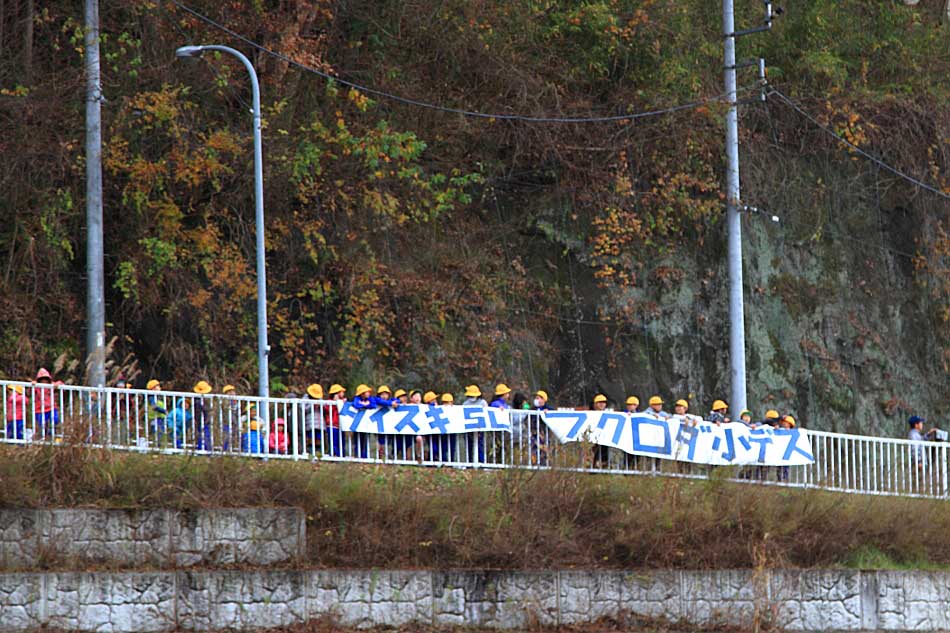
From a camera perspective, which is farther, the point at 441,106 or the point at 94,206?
the point at 441,106

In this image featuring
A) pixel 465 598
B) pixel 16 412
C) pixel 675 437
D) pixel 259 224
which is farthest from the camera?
pixel 259 224

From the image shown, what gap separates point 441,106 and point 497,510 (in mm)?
16352

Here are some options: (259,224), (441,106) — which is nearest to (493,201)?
(441,106)

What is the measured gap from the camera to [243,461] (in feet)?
57.7

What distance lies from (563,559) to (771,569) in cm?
248

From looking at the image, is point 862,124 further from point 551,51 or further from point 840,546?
point 840,546

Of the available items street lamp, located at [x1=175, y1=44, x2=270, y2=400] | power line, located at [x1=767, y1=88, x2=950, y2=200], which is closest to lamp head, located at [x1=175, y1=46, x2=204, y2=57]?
street lamp, located at [x1=175, y1=44, x2=270, y2=400]

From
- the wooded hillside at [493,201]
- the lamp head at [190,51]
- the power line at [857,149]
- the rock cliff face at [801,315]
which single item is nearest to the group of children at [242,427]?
the lamp head at [190,51]

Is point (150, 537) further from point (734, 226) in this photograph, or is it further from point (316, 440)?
point (734, 226)

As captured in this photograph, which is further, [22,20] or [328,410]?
[22,20]

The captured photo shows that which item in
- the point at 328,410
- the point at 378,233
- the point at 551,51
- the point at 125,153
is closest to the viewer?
the point at 328,410

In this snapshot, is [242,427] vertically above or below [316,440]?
above

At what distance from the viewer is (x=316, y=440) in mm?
19547

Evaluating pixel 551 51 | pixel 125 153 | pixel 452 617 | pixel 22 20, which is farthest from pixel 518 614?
pixel 551 51
